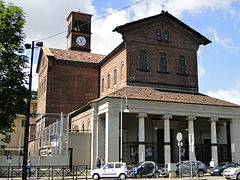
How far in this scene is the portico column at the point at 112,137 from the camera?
33.4 meters

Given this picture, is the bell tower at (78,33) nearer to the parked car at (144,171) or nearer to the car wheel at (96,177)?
the parked car at (144,171)

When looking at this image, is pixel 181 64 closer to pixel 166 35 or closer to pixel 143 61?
pixel 166 35

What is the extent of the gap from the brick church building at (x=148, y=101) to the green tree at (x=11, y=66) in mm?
16325

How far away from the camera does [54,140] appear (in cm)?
3706

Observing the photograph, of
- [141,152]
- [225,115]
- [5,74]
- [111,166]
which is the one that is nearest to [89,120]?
[141,152]

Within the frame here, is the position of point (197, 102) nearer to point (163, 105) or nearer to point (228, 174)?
point (163, 105)

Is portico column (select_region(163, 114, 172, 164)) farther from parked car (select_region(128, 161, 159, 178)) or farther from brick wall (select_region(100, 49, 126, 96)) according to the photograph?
brick wall (select_region(100, 49, 126, 96))

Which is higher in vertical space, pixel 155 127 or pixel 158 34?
pixel 158 34

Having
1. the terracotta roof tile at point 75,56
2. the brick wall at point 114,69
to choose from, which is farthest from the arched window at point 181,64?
the terracotta roof tile at point 75,56

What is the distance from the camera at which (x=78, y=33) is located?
6838cm

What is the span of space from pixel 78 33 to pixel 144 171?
44097 mm

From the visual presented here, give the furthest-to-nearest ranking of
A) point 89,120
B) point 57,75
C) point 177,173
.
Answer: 1. point 57,75
2. point 89,120
3. point 177,173

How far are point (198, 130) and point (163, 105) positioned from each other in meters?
8.89

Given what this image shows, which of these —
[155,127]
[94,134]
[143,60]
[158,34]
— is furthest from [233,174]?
[158,34]
